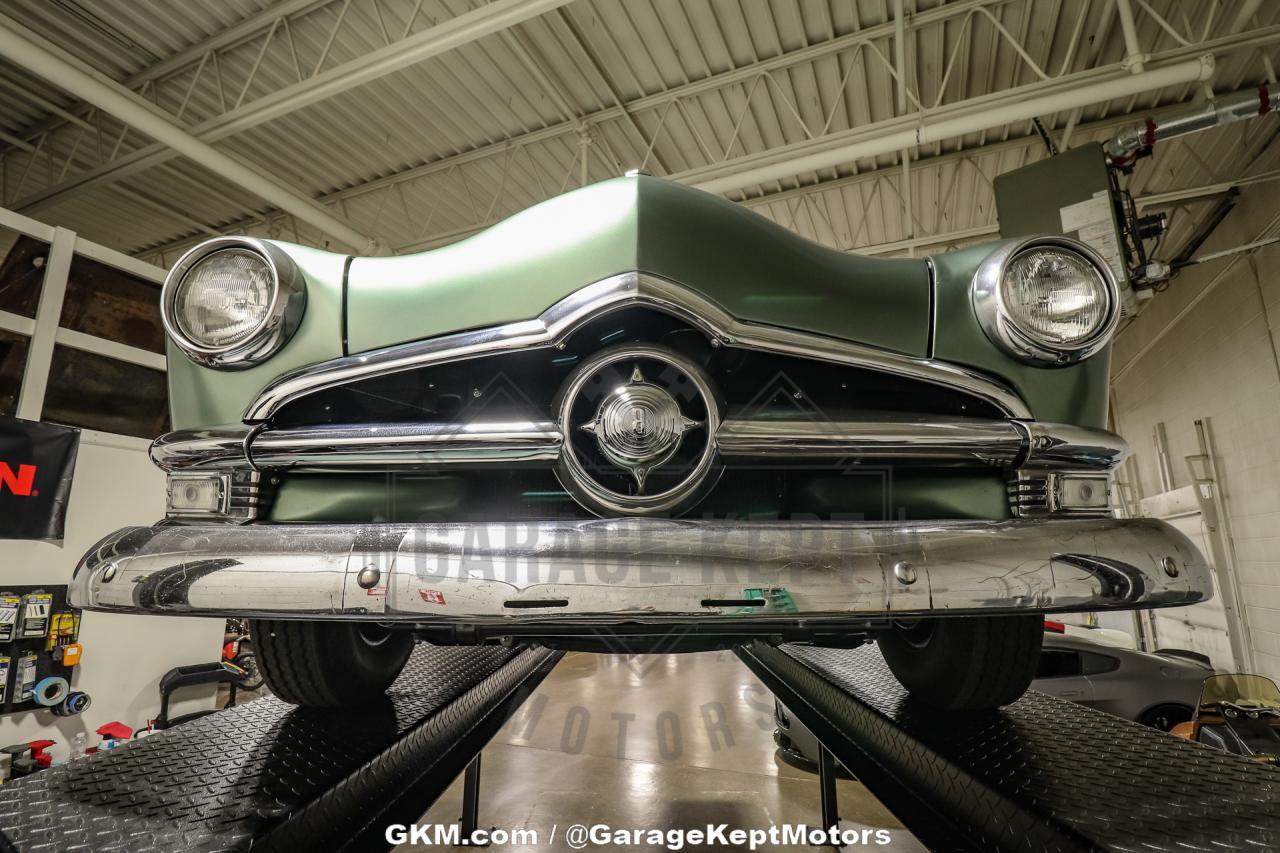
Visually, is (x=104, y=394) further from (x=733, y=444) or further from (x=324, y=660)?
(x=733, y=444)

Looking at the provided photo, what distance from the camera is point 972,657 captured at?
1.34 m

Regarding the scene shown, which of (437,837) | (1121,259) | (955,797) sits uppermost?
(1121,259)

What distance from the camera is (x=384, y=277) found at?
116 centimetres

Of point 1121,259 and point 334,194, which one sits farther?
point 334,194

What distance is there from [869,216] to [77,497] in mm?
7822

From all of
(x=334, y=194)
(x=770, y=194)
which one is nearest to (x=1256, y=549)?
(x=770, y=194)

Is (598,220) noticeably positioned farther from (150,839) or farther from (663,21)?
(663,21)

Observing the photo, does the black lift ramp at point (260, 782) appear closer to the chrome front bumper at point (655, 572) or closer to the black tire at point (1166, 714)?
the chrome front bumper at point (655, 572)

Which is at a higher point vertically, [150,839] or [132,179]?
[132,179]

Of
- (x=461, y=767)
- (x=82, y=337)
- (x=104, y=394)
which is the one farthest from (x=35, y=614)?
(x=461, y=767)

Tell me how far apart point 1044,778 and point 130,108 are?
6385 millimetres

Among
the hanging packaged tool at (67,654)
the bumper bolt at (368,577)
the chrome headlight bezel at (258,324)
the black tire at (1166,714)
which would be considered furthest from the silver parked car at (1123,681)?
the hanging packaged tool at (67,654)

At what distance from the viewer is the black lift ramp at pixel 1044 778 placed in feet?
2.89

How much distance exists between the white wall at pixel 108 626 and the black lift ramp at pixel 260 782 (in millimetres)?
2822
